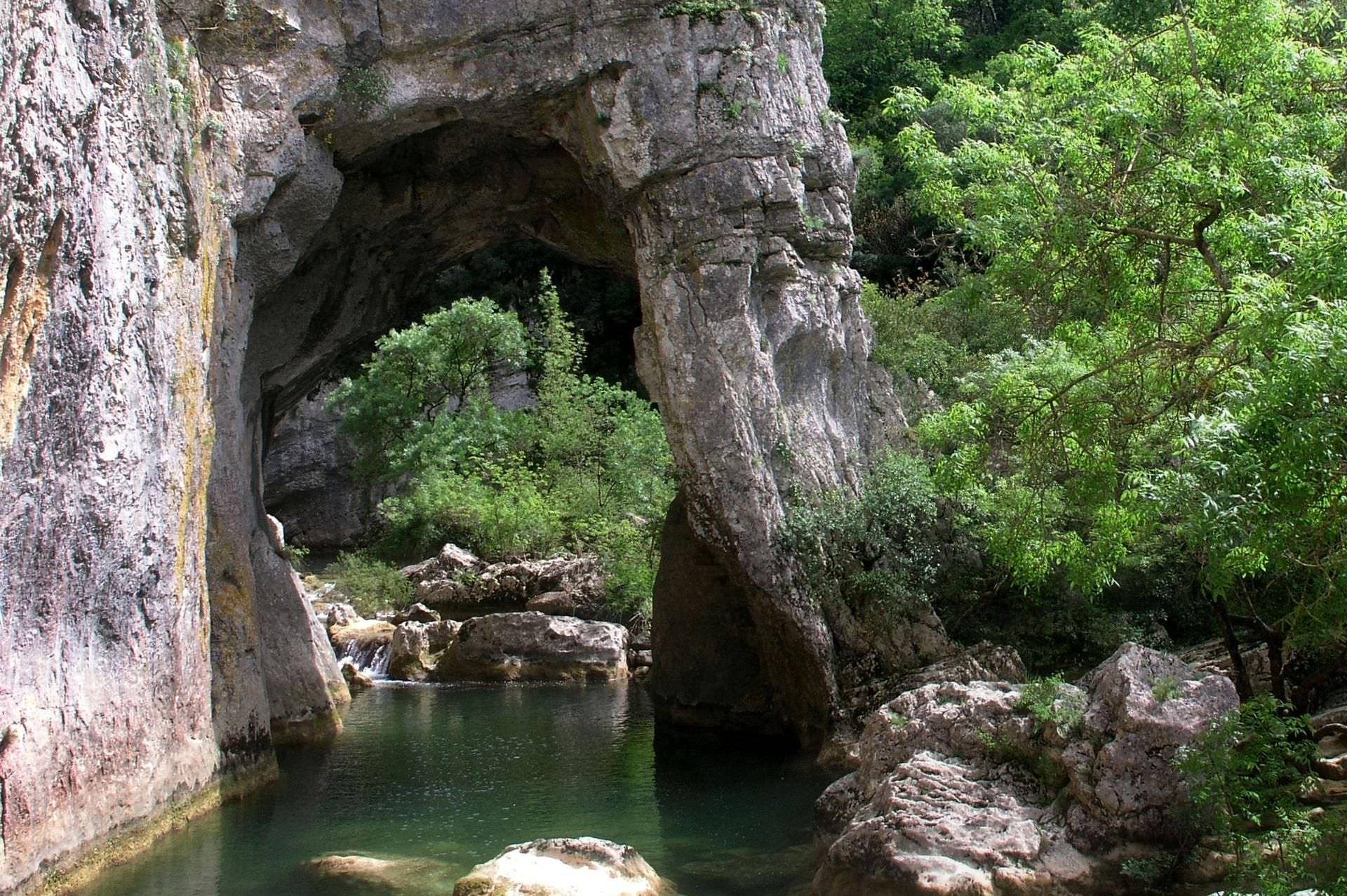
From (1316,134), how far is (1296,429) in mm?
4310

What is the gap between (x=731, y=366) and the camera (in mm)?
13445

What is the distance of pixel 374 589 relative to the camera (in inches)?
889

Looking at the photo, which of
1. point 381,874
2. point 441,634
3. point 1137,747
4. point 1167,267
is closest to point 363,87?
point 381,874

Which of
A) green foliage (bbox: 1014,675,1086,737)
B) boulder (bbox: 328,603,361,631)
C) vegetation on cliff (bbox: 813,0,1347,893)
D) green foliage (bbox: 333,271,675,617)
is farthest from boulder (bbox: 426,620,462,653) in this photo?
green foliage (bbox: 1014,675,1086,737)

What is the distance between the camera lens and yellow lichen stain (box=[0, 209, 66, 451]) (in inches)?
303

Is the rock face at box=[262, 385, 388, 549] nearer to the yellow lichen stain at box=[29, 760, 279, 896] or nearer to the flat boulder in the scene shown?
the flat boulder

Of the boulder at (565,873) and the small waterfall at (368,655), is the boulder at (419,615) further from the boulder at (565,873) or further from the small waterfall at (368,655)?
the boulder at (565,873)

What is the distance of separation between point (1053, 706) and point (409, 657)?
1240 centimetres

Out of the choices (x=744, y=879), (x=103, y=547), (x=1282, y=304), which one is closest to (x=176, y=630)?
(x=103, y=547)

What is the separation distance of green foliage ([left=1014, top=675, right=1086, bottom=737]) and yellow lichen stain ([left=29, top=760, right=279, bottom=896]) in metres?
6.74

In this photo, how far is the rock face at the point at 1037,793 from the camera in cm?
719

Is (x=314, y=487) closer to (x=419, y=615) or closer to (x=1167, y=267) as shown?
(x=419, y=615)

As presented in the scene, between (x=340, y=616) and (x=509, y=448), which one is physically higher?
(x=509, y=448)

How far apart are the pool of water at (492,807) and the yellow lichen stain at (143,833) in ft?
0.33
